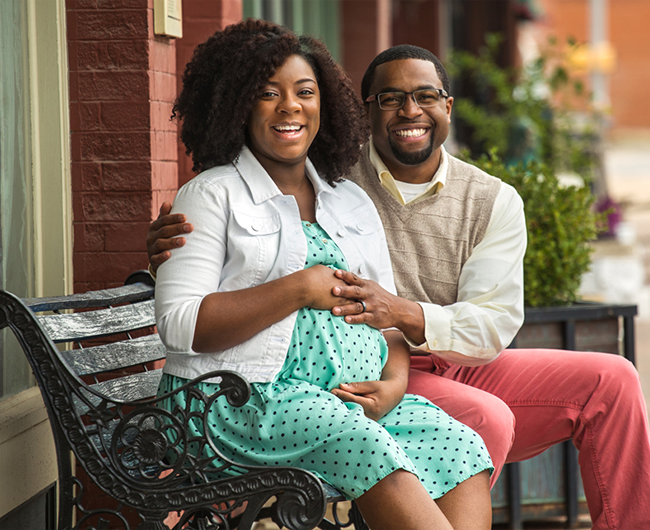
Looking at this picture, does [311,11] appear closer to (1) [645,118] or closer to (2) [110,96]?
(2) [110,96]

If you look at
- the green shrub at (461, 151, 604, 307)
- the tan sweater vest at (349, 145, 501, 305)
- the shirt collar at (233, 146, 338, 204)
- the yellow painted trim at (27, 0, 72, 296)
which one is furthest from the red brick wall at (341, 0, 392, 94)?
the shirt collar at (233, 146, 338, 204)

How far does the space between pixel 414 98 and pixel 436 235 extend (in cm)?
46

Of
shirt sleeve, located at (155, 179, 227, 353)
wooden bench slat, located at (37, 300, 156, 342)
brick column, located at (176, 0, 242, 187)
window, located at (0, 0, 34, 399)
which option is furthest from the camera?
brick column, located at (176, 0, 242, 187)

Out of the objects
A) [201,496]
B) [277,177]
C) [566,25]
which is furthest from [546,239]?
[566,25]

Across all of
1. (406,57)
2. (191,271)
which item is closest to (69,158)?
(191,271)

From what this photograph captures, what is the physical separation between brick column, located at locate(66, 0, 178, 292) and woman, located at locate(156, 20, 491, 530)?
581 millimetres

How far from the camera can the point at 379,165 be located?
296 cm

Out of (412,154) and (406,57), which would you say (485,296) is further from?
(406,57)

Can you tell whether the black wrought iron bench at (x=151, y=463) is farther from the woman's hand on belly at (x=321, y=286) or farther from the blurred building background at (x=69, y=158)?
the blurred building background at (x=69, y=158)

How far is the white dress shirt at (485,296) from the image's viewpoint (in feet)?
8.65

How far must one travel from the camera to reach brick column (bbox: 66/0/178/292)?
121 inches

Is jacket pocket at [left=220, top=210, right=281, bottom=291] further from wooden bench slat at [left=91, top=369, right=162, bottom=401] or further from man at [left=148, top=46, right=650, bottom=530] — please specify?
wooden bench slat at [left=91, top=369, right=162, bottom=401]

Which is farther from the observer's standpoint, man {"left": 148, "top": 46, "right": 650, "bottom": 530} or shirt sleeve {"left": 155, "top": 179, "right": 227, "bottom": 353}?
man {"left": 148, "top": 46, "right": 650, "bottom": 530}

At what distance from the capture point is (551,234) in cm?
379
